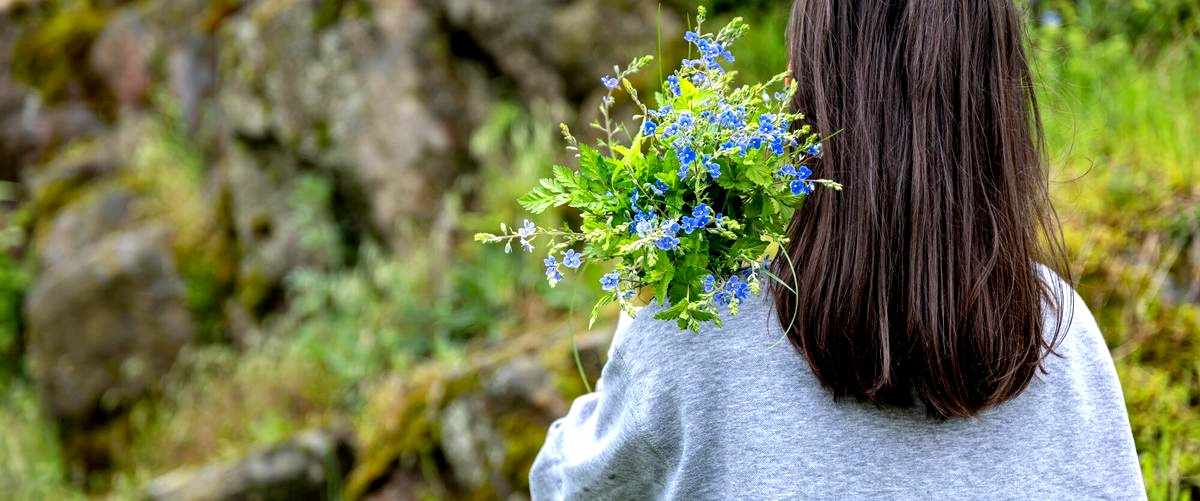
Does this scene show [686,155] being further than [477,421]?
No

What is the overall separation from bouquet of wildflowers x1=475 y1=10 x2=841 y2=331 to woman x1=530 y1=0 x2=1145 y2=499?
70mm

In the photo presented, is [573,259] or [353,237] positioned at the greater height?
[353,237]

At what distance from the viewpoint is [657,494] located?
1483mm

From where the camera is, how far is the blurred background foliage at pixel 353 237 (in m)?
3.31

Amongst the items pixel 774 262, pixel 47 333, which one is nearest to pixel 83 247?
pixel 47 333

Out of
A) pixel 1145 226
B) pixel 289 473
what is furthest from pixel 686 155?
pixel 289 473

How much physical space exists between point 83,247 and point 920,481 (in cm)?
697

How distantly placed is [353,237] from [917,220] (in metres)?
4.92

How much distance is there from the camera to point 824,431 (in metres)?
1.33

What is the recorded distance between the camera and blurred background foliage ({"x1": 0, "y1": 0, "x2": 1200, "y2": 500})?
3.31 meters

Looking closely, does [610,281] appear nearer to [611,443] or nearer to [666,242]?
[666,242]

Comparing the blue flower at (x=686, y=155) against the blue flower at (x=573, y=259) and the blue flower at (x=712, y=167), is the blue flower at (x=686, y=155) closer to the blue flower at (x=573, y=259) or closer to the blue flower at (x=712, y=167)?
the blue flower at (x=712, y=167)

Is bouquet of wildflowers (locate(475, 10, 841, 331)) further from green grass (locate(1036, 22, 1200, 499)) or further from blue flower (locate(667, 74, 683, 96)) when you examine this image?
green grass (locate(1036, 22, 1200, 499))

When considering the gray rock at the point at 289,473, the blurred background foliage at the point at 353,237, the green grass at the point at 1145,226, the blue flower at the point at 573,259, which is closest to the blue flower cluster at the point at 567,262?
the blue flower at the point at 573,259
